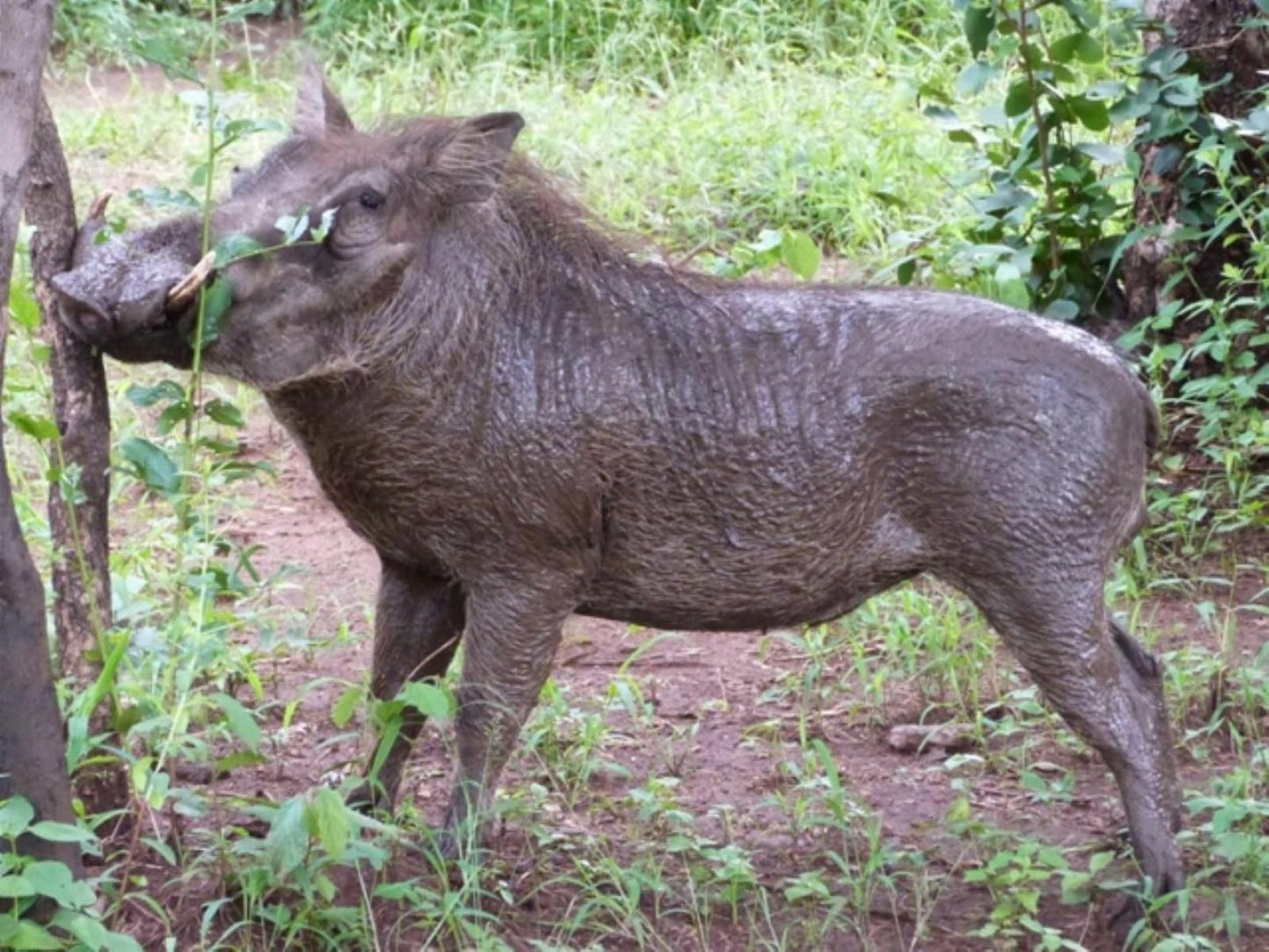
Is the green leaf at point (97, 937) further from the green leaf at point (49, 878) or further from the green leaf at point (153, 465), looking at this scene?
the green leaf at point (153, 465)

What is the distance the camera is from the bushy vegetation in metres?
3.83

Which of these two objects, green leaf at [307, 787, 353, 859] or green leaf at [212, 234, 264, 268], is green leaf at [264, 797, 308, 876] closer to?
green leaf at [307, 787, 353, 859]

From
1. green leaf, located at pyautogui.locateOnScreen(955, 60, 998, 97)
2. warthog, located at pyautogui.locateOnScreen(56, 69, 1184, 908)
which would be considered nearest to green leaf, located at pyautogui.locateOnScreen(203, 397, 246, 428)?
warthog, located at pyautogui.locateOnScreen(56, 69, 1184, 908)

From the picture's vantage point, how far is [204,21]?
36.3ft

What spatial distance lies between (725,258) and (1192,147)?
1.62 meters

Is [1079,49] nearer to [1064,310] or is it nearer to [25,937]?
[1064,310]

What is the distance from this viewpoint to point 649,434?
414 cm

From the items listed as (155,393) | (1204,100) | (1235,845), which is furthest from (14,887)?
(1204,100)

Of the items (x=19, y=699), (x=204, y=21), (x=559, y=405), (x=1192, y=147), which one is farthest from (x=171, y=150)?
(x=19, y=699)

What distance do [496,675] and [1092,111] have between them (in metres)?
2.74

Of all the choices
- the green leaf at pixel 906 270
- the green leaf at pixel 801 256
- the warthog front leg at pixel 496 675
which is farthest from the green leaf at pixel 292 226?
the green leaf at pixel 906 270

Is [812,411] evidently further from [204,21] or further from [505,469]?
[204,21]

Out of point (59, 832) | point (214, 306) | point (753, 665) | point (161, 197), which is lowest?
point (753, 665)

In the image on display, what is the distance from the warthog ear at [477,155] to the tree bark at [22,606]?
908 millimetres
